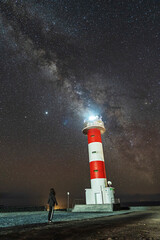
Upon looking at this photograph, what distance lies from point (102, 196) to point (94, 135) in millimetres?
8335

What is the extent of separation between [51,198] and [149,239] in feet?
21.3

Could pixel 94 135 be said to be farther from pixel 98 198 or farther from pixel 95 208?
pixel 95 208

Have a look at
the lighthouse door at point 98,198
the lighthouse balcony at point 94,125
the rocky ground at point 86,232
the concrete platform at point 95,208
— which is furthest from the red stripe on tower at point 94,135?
the rocky ground at point 86,232

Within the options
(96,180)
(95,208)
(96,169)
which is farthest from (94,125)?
(95,208)

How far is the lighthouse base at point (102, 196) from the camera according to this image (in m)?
23.2

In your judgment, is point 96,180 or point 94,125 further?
point 94,125

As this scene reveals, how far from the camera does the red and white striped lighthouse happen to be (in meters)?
23.4

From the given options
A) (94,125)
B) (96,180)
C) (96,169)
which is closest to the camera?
(96,180)

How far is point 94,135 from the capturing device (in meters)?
26.5

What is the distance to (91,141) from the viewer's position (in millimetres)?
26188

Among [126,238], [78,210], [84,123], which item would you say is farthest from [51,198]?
[84,123]

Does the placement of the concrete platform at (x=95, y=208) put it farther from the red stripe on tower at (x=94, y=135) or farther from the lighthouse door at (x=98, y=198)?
the red stripe on tower at (x=94, y=135)

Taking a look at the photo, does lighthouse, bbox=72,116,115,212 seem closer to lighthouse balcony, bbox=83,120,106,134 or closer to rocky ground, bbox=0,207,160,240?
lighthouse balcony, bbox=83,120,106,134

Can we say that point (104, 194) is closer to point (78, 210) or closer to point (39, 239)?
point (78, 210)
